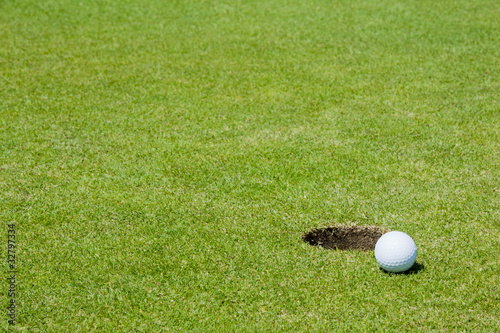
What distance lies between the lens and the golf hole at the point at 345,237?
565 cm

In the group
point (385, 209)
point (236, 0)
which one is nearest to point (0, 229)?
point (385, 209)

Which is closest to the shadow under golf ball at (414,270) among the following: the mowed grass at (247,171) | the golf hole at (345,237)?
the mowed grass at (247,171)

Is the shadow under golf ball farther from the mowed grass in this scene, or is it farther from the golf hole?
the golf hole

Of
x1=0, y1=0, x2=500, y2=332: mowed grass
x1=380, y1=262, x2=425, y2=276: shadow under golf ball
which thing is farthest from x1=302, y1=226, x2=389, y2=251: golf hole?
x1=380, y1=262, x2=425, y2=276: shadow under golf ball

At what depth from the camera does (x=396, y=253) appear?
16.2ft

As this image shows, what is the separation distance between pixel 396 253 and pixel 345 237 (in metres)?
0.85

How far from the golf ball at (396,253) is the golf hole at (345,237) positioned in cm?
55

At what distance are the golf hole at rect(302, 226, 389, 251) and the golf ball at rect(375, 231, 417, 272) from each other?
A: 0.55m

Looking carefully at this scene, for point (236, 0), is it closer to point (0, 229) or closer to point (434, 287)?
point (0, 229)

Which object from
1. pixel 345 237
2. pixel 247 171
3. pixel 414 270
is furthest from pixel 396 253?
pixel 247 171

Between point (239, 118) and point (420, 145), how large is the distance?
2.87 m

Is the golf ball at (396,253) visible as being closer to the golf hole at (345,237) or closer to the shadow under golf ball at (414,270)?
the shadow under golf ball at (414,270)

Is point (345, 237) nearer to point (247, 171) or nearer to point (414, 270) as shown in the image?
point (414, 270)

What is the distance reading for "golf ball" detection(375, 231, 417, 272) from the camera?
4.95 metres
